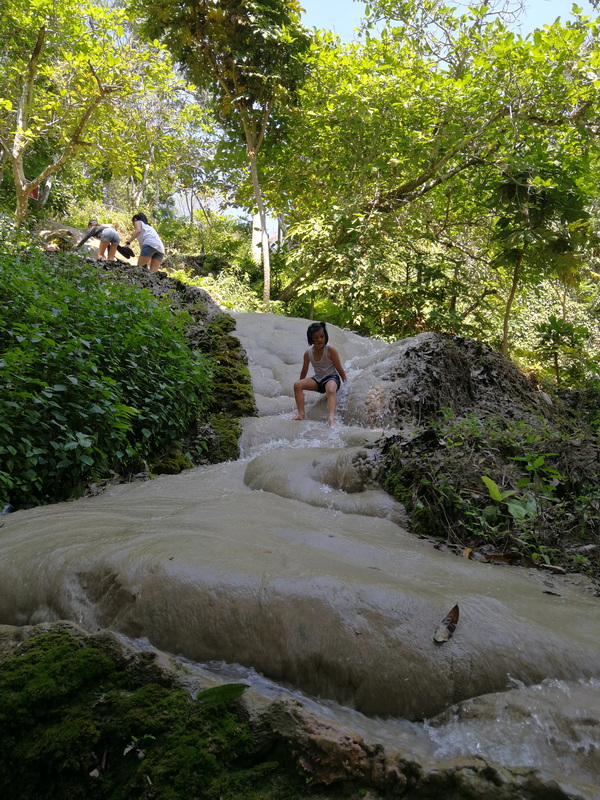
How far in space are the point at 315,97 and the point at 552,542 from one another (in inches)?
485

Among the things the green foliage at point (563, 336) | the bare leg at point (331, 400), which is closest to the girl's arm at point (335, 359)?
the bare leg at point (331, 400)

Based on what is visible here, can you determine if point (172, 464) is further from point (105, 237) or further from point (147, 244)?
point (105, 237)

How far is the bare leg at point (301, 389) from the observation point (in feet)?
21.6

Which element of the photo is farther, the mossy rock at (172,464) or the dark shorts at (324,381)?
the dark shorts at (324,381)

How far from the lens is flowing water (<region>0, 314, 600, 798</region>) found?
162cm

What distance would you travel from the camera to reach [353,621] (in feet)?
6.30

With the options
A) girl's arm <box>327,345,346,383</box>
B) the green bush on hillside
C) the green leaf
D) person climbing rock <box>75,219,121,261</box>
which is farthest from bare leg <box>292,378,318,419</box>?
person climbing rock <box>75,219,121,261</box>

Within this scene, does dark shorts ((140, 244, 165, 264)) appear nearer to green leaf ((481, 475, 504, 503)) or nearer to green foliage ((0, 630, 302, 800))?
green leaf ((481, 475, 504, 503))

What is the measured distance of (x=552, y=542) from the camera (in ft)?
10.6

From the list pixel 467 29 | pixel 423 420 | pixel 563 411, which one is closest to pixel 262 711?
pixel 423 420

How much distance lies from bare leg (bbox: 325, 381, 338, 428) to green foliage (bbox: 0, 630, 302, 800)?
4757 mm

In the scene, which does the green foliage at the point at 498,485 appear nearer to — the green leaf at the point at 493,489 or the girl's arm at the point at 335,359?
the green leaf at the point at 493,489

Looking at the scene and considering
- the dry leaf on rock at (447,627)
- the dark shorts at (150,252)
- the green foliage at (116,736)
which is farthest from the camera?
the dark shorts at (150,252)

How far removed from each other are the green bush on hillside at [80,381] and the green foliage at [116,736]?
2.20 m
